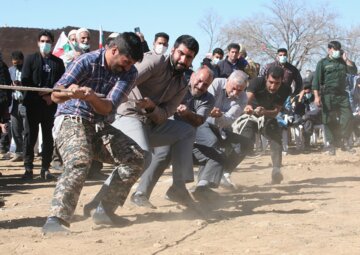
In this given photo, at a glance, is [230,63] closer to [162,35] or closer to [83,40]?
[162,35]

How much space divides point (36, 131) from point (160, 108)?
3.75m

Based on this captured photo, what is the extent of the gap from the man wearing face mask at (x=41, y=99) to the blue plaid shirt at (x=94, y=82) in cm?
389

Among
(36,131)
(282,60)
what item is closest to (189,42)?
(36,131)

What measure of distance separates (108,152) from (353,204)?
2934 millimetres

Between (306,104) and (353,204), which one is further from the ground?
(306,104)

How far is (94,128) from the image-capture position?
19.9 feet

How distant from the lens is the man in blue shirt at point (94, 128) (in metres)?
5.61

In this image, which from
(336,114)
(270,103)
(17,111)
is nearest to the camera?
(270,103)

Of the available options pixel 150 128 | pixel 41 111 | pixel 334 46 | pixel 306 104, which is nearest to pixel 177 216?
pixel 150 128

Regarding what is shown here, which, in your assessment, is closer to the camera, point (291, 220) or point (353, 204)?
point (291, 220)

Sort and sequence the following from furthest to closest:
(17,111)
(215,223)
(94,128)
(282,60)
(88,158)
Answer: (17,111), (282,60), (215,223), (94,128), (88,158)

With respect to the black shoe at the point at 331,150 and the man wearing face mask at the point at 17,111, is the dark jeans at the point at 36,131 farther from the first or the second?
the black shoe at the point at 331,150

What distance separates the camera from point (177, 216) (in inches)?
266

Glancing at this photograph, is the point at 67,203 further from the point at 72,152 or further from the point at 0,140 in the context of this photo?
the point at 0,140
